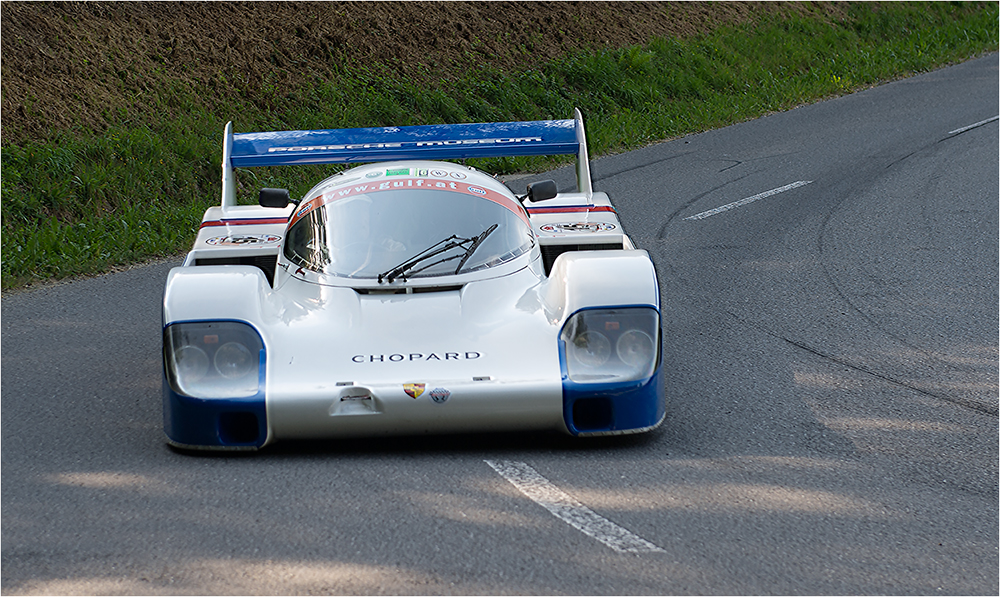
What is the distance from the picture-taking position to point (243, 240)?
6.26 metres

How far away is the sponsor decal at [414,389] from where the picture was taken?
14.9 feet

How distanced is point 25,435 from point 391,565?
2195 mm

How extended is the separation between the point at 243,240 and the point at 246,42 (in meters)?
8.03

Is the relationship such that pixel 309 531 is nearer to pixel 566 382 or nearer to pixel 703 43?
pixel 566 382

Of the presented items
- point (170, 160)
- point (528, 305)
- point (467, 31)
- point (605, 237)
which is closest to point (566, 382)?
point (528, 305)

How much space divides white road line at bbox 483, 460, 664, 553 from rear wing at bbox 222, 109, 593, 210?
2.90 m

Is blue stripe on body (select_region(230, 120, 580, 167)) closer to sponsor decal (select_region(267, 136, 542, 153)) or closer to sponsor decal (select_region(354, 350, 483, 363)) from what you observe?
sponsor decal (select_region(267, 136, 542, 153))

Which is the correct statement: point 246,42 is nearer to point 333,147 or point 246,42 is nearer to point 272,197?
point 333,147

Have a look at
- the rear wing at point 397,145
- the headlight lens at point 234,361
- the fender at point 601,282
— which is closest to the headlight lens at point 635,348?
the fender at point 601,282

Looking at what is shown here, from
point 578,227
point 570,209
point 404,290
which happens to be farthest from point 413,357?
point 570,209

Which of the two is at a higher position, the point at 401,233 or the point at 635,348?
the point at 401,233

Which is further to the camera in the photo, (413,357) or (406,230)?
(406,230)

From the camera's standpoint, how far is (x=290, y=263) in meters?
5.70

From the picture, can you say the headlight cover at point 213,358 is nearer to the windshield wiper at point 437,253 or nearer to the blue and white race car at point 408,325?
the blue and white race car at point 408,325
